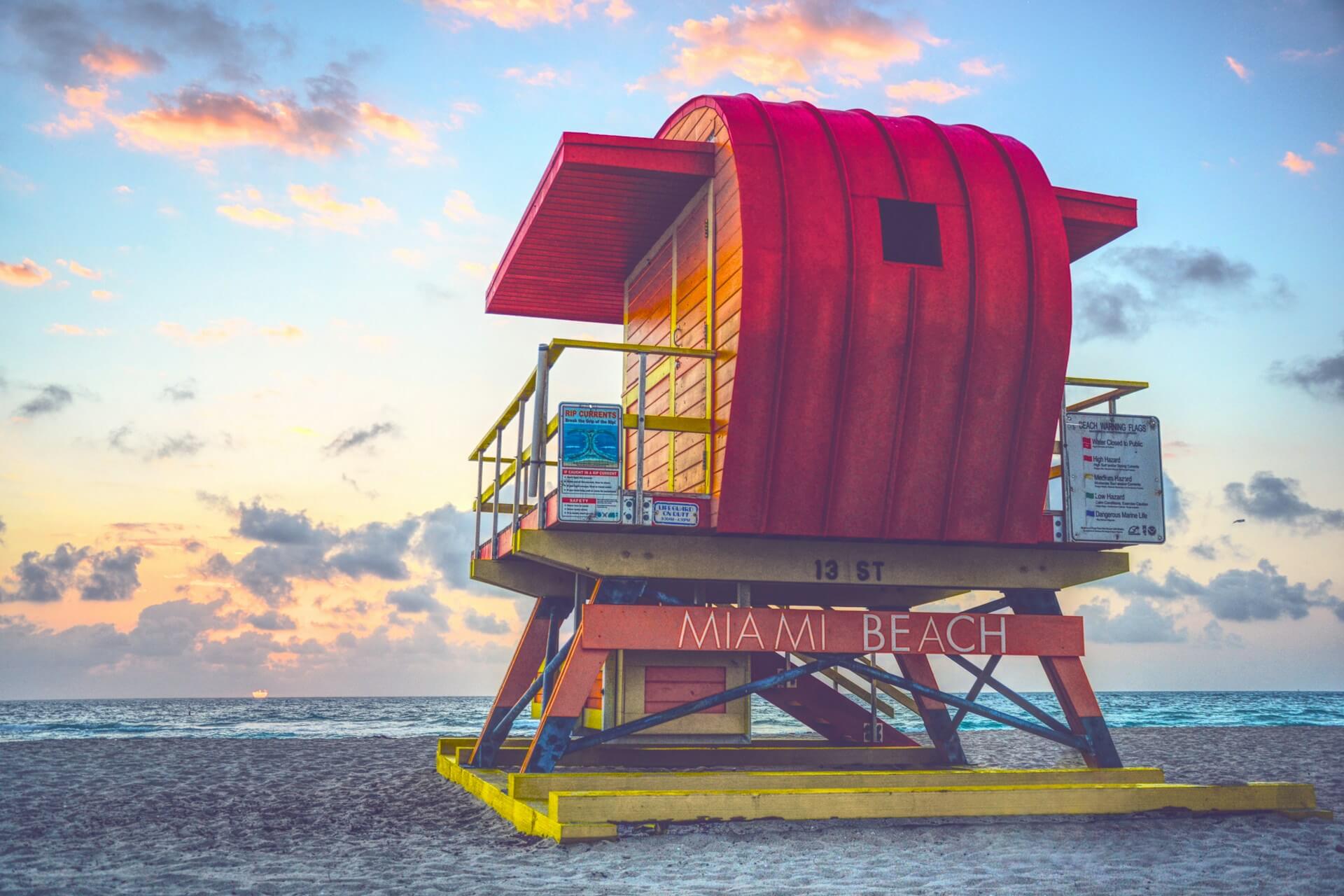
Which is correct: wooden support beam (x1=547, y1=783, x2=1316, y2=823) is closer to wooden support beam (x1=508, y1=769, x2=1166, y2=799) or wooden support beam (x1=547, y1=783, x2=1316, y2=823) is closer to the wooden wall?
wooden support beam (x1=508, y1=769, x2=1166, y2=799)

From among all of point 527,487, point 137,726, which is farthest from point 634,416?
point 137,726

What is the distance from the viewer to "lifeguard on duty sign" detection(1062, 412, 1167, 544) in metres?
11.1

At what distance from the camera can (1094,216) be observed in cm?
1218

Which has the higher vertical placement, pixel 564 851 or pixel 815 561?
pixel 815 561

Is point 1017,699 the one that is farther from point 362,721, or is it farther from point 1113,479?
point 362,721

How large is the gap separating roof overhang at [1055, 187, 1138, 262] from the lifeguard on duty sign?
74.0 inches

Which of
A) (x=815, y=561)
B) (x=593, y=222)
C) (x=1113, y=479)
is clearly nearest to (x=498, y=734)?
(x=815, y=561)

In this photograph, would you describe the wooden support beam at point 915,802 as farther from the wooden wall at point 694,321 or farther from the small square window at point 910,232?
the small square window at point 910,232

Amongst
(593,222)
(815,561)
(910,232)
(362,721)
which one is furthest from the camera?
(362,721)

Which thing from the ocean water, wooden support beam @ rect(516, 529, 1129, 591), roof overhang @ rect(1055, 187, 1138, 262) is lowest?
the ocean water

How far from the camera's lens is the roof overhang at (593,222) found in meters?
11.0

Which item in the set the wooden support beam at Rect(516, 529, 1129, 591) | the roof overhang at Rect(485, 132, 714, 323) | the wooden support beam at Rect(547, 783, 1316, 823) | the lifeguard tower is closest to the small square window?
the lifeguard tower

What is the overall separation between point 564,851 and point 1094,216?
8246 millimetres

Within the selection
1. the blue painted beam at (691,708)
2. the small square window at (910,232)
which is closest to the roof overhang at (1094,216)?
the small square window at (910,232)
